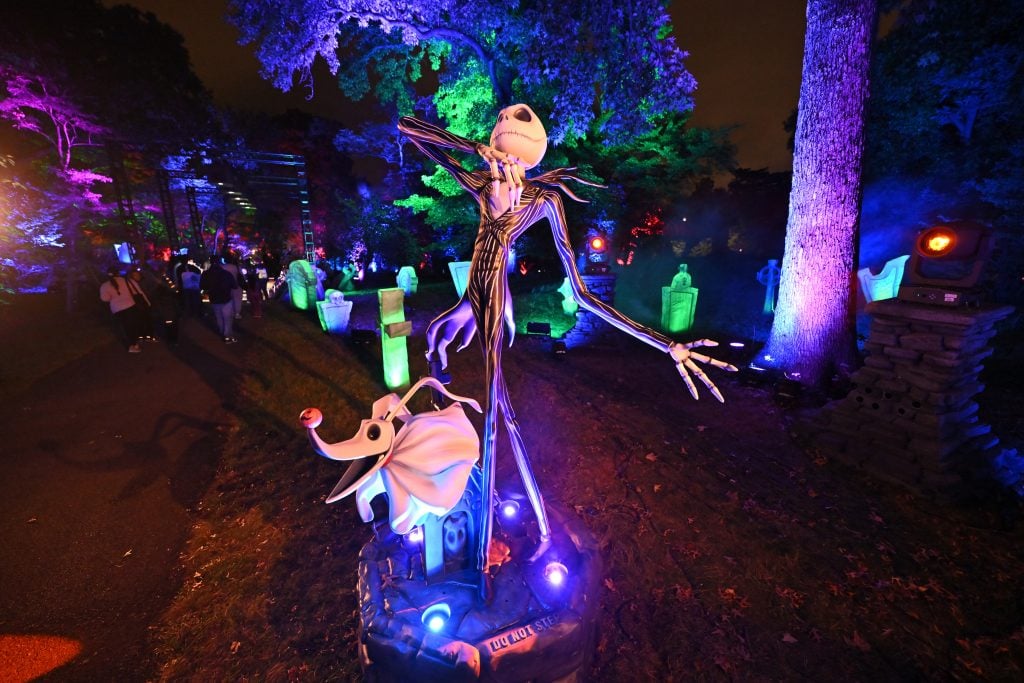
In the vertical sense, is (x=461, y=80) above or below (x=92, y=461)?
above

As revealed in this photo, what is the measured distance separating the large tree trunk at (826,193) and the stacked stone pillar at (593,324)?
362cm

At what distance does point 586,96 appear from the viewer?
7164mm

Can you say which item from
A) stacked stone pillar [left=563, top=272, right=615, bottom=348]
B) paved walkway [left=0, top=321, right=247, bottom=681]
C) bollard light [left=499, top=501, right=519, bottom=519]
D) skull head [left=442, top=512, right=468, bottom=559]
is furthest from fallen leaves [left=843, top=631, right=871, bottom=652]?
stacked stone pillar [left=563, top=272, right=615, bottom=348]

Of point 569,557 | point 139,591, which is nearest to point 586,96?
point 569,557

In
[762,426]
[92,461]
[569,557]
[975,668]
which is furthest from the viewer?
[762,426]

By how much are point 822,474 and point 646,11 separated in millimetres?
7065

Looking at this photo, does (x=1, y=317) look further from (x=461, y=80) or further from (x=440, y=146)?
(x=440, y=146)

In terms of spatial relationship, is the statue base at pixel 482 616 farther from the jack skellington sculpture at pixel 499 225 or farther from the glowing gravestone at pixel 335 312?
the glowing gravestone at pixel 335 312

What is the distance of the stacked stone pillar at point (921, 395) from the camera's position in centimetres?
465

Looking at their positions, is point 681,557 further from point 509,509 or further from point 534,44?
point 534,44

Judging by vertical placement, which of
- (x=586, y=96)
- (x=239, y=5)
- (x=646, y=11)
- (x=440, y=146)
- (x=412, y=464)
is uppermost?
(x=239, y=5)

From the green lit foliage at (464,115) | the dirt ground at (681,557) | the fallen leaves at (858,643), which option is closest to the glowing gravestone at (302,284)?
the green lit foliage at (464,115)

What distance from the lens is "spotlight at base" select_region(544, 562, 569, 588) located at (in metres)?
2.89

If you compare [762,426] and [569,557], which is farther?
[762,426]
